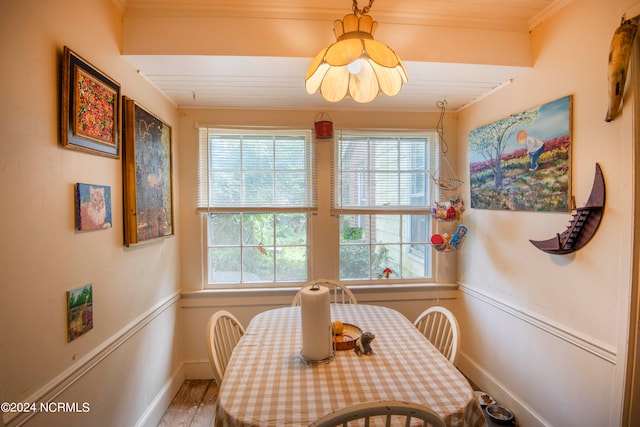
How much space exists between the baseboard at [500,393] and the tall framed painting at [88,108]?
2.07 meters

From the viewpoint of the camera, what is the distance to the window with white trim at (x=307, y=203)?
241 cm

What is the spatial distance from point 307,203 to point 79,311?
1.63 m

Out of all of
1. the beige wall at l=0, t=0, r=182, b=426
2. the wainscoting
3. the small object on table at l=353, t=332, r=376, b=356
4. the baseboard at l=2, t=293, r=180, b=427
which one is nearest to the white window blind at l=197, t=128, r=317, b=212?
the beige wall at l=0, t=0, r=182, b=426

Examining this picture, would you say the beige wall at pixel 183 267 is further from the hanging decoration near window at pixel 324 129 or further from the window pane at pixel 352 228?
the window pane at pixel 352 228

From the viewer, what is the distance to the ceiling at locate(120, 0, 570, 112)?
1.53 metres

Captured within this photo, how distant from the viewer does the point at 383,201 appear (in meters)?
2.53

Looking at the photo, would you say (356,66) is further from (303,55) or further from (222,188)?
(222,188)

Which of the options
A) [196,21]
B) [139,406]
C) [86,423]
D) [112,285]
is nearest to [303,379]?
[86,423]

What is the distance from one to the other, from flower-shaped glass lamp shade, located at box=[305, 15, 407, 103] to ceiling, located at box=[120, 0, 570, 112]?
16.6 inches

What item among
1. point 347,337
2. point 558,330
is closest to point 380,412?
point 347,337

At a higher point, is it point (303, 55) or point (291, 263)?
point (303, 55)

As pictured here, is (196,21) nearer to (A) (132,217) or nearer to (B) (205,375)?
(A) (132,217)

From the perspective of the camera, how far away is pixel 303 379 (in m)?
1.14

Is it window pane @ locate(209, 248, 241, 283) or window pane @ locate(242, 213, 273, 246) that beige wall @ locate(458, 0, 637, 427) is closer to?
window pane @ locate(242, 213, 273, 246)
